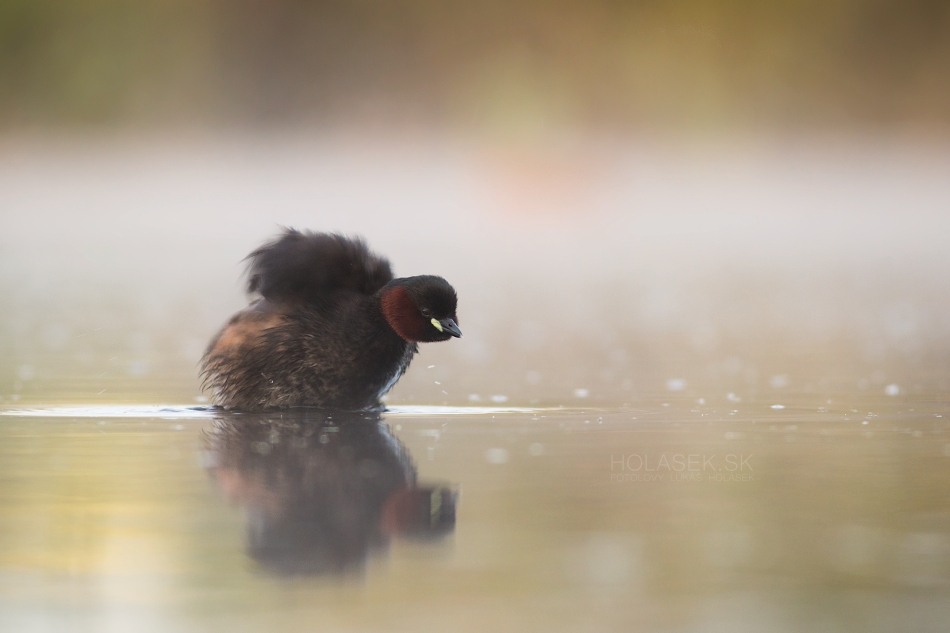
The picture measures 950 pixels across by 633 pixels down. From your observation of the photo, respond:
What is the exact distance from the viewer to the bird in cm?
591

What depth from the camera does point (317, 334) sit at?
5.93 m

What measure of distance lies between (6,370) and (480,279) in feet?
30.5

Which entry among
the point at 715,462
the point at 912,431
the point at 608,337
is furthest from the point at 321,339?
the point at 608,337

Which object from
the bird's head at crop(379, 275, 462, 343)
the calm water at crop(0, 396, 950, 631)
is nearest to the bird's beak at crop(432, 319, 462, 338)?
the bird's head at crop(379, 275, 462, 343)

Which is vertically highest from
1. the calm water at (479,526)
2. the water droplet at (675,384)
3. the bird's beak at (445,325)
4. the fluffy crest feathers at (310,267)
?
the fluffy crest feathers at (310,267)

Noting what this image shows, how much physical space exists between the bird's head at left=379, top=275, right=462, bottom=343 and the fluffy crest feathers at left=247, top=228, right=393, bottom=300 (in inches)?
13.9

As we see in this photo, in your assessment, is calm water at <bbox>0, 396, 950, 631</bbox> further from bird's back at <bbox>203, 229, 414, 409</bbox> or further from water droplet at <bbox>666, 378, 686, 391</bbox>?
water droplet at <bbox>666, 378, 686, 391</bbox>

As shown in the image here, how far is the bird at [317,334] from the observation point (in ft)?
19.4

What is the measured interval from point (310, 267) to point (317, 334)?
1.12 ft

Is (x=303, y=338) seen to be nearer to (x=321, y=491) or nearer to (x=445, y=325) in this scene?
(x=445, y=325)

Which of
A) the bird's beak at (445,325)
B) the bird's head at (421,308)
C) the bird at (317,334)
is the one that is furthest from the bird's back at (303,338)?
the bird's beak at (445,325)

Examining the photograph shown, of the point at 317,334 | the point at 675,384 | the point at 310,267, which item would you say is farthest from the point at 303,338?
the point at 675,384

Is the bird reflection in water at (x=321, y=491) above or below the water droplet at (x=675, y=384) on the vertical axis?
below

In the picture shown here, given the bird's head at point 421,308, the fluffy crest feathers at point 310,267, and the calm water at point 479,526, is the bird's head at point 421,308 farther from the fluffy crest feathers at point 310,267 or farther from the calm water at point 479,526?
the calm water at point 479,526
